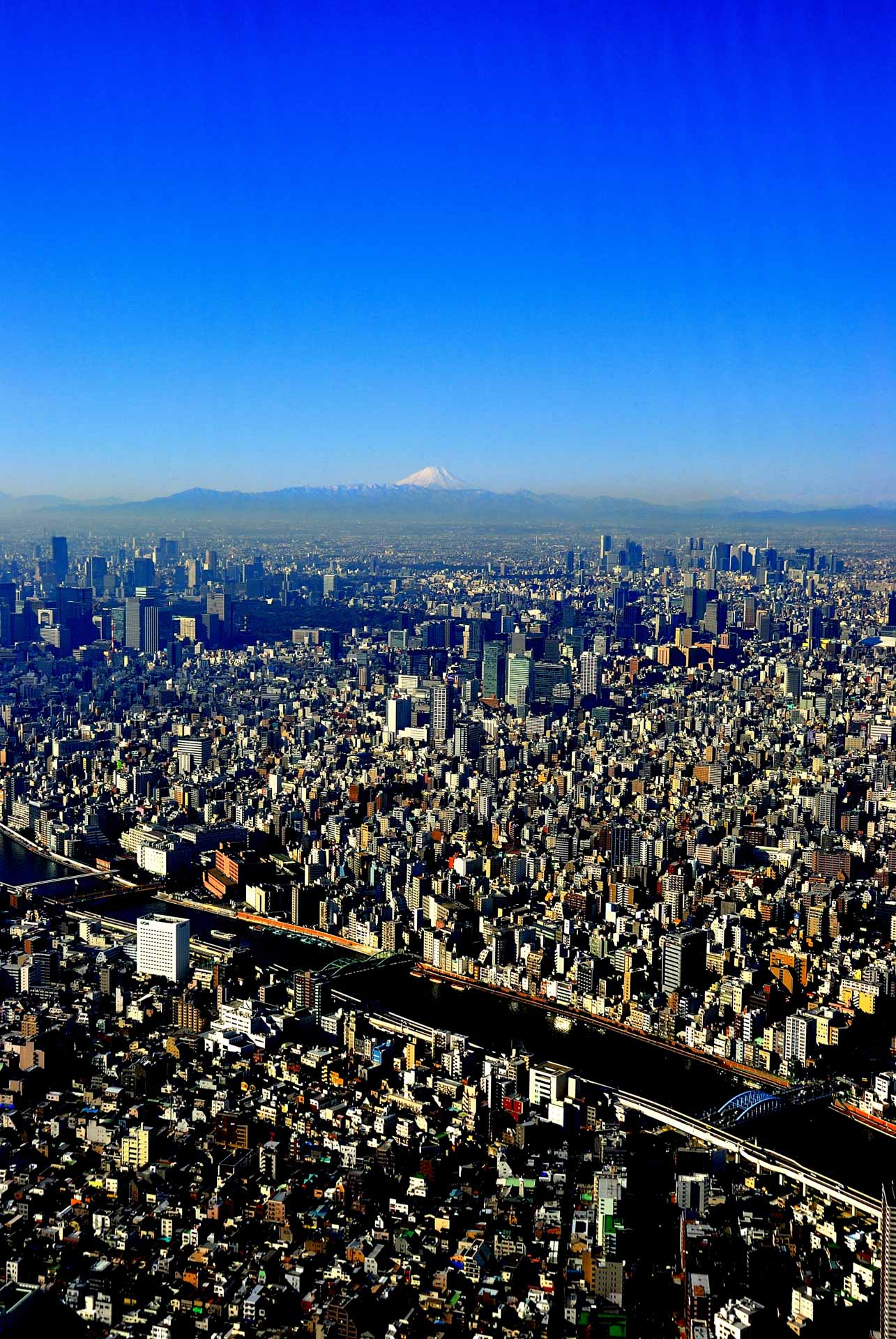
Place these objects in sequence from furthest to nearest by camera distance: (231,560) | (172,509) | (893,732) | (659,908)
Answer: (172,509) < (231,560) < (893,732) < (659,908)

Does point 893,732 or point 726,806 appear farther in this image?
point 893,732

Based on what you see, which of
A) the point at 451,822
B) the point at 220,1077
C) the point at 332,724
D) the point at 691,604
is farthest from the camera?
the point at 691,604

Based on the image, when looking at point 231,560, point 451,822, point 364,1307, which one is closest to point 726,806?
point 451,822

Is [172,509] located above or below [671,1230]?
above

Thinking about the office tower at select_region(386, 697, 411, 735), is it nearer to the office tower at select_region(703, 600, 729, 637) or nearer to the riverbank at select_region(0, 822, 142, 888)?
the riverbank at select_region(0, 822, 142, 888)

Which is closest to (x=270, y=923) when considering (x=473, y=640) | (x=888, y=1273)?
(x=888, y=1273)

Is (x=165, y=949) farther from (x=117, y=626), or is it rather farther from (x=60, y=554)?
(x=60, y=554)

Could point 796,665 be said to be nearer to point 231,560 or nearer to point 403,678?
point 403,678
